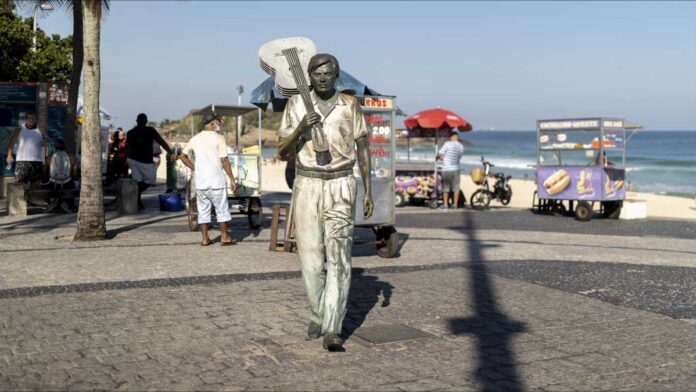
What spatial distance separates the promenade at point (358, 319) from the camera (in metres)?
4.85

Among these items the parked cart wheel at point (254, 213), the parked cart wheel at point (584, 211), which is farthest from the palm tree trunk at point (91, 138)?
the parked cart wheel at point (584, 211)

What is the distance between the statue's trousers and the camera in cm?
547

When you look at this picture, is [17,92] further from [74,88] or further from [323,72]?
[323,72]

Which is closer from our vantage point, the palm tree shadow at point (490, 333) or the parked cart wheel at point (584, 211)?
the palm tree shadow at point (490, 333)

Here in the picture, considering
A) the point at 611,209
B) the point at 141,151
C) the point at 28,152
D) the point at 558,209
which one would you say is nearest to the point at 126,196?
the point at 141,151

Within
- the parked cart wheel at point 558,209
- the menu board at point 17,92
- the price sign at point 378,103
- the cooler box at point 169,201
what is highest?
the menu board at point 17,92

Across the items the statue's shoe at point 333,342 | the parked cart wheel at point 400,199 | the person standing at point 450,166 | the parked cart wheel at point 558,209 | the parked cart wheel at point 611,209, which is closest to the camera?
the statue's shoe at point 333,342

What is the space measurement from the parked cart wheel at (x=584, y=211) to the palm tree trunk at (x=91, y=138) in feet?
32.6

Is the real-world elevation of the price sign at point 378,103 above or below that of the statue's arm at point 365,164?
above

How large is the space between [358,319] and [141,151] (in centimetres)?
1076

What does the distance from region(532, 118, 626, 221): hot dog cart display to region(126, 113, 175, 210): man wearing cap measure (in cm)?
825

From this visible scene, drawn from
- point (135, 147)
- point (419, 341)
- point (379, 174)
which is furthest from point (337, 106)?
point (135, 147)

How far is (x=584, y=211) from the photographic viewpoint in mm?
16828

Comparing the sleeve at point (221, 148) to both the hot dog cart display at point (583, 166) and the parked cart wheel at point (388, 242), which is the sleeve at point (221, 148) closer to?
the parked cart wheel at point (388, 242)
